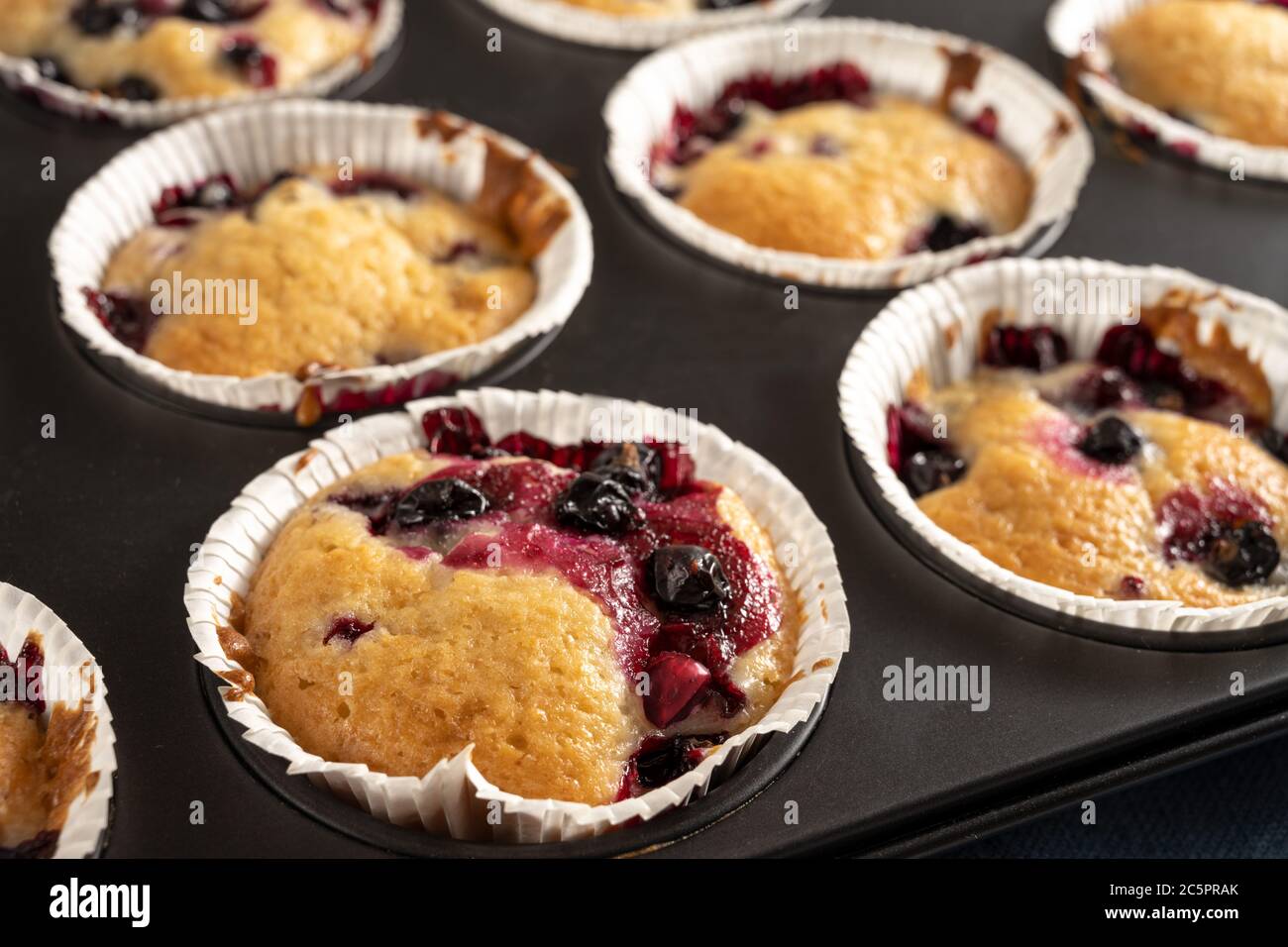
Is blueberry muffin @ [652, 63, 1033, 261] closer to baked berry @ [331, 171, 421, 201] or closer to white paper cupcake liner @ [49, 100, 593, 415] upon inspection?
white paper cupcake liner @ [49, 100, 593, 415]

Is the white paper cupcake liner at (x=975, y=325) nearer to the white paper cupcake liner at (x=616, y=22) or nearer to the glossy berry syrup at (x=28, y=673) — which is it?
the white paper cupcake liner at (x=616, y=22)

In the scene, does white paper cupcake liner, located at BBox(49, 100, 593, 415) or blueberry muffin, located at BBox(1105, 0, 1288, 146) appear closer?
white paper cupcake liner, located at BBox(49, 100, 593, 415)

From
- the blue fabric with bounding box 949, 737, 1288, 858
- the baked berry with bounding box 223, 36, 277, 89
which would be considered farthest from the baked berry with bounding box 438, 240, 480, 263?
the blue fabric with bounding box 949, 737, 1288, 858

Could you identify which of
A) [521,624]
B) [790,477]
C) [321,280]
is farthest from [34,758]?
[790,477]

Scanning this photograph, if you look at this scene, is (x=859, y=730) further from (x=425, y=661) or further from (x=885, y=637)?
(x=425, y=661)

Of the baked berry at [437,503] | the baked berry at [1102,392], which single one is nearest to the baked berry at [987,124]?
the baked berry at [1102,392]

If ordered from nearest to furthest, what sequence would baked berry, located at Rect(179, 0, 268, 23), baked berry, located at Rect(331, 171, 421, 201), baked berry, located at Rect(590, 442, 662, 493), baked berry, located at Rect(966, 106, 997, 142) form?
baked berry, located at Rect(590, 442, 662, 493)
baked berry, located at Rect(331, 171, 421, 201)
baked berry, located at Rect(179, 0, 268, 23)
baked berry, located at Rect(966, 106, 997, 142)

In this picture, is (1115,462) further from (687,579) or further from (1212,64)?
(1212,64)
